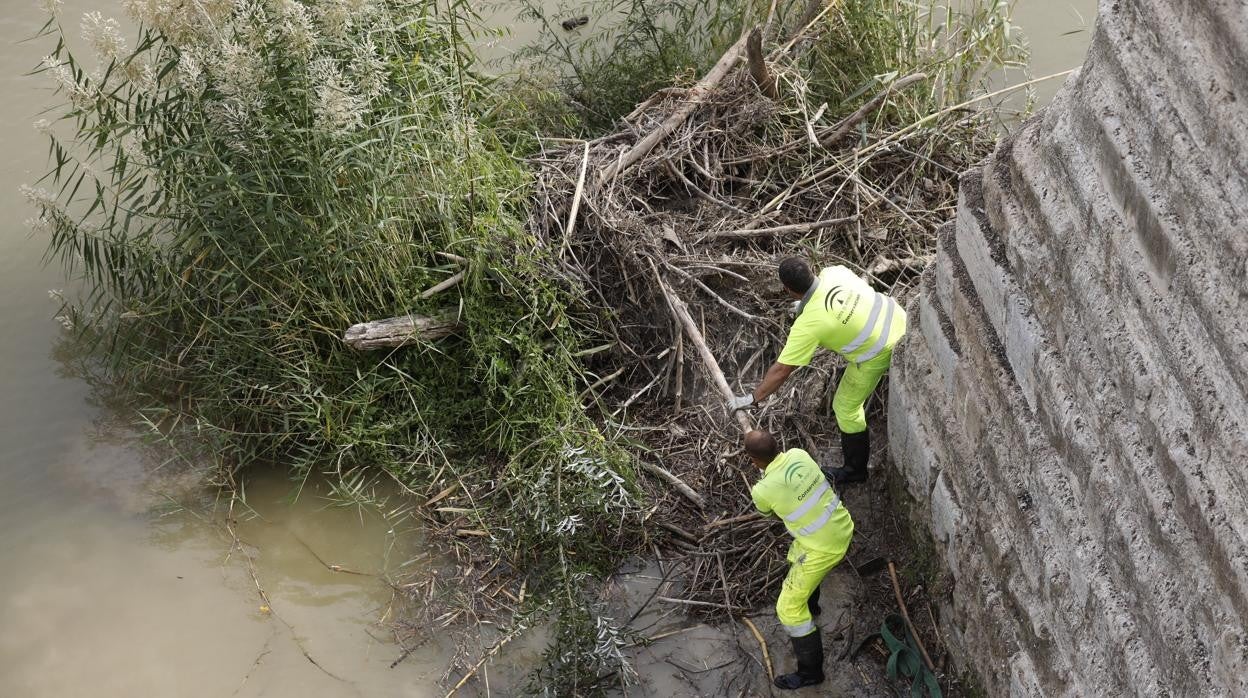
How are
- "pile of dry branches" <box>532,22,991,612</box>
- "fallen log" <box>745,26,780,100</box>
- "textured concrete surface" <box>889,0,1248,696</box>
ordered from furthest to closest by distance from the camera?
"fallen log" <box>745,26,780,100</box> < "pile of dry branches" <box>532,22,991,612</box> < "textured concrete surface" <box>889,0,1248,696</box>

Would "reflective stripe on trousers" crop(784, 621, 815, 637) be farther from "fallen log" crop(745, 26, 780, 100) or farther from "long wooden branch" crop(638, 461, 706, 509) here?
"fallen log" crop(745, 26, 780, 100)

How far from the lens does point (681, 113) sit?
23.1 ft

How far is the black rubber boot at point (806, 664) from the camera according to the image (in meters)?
4.95

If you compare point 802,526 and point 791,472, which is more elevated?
point 791,472

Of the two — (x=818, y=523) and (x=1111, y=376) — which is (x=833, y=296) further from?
(x=1111, y=376)

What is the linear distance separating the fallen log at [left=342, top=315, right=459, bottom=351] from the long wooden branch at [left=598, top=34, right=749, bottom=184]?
4.33 feet

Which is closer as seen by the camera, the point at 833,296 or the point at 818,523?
the point at 818,523

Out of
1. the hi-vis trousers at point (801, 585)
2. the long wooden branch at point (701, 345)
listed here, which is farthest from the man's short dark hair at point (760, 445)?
the long wooden branch at point (701, 345)

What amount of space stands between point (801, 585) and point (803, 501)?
380 millimetres

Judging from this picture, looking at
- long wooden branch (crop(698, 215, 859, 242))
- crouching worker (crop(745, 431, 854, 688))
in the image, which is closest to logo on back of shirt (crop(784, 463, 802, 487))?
crouching worker (crop(745, 431, 854, 688))

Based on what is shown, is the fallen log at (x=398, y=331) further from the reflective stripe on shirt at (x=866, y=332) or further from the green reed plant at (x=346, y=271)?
Answer: the reflective stripe on shirt at (x=866, y=332)

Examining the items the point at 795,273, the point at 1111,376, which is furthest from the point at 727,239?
the point at 1111,376

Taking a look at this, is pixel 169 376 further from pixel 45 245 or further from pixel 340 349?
pixel 45 245

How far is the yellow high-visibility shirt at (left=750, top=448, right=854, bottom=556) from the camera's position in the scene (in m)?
4.82
